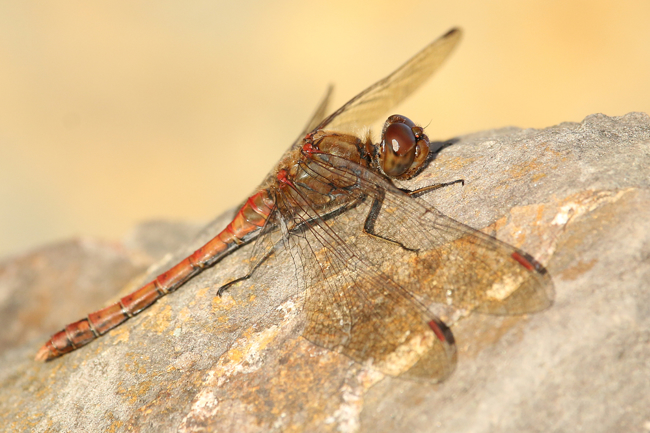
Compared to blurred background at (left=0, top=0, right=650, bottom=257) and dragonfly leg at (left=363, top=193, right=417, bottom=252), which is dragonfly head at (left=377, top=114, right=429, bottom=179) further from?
blurred background at (left=0, top=0, right=650, bottom=257)

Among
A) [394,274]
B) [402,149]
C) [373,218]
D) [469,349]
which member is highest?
[402,149]

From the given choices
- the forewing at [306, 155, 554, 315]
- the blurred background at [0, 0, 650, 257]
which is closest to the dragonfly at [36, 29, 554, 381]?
the forewing at [306, 155, 554, 315]

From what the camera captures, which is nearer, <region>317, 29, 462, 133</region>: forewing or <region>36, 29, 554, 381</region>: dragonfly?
<region>36, 29, 554, 381</region>: dragonfly

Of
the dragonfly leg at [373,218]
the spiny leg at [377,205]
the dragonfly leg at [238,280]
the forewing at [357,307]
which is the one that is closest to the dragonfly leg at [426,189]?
the spiny leg at [377,205]

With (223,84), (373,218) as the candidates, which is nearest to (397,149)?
(373,218)

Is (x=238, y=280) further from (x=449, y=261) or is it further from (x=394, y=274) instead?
(x=449, y=261)

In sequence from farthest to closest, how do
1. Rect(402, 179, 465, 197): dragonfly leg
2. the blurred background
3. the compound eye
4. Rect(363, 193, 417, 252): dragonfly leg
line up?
the blurred background < the compound eye < Rect(402, 179, 465, 197): dragonfly leg < Rect(363, 193, 417, 252): dragonfly leg

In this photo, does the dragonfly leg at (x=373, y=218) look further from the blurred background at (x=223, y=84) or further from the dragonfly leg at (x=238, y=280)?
the blurred background at (x=223, y=84)

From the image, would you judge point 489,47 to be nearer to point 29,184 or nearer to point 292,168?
point 292,168
